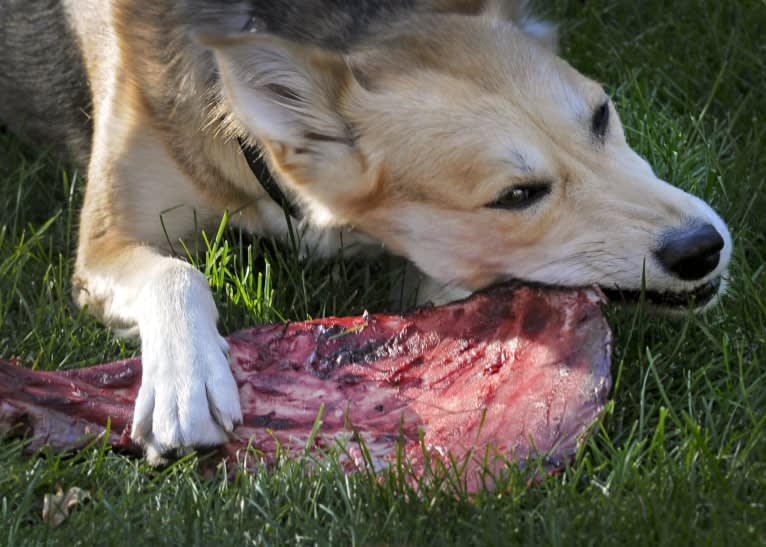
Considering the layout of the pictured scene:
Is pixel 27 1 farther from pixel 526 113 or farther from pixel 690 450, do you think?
pixel 690 450

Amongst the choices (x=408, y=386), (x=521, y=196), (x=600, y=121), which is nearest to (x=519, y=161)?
(x=521, y=196)

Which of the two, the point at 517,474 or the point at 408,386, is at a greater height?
the point at 517,474

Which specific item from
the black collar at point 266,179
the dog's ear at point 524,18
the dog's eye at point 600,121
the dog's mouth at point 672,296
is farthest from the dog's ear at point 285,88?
the dog's mouth at point 672,296

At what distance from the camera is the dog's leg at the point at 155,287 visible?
109 inches

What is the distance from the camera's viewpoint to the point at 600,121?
312 cm

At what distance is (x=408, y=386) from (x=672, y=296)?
71 centimetres

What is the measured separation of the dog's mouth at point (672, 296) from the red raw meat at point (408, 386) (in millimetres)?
181

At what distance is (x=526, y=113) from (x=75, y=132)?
83.0 inches

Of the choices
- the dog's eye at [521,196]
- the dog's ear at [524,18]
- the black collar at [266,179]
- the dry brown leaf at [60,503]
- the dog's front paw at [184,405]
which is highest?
the dog's ear at [524,18]

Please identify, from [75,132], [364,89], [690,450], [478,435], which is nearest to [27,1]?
[75,132]

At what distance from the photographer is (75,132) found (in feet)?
14.7

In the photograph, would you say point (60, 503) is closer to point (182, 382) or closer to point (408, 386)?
point (182, 382)

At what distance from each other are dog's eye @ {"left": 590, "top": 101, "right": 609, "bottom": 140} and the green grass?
18.3 inches

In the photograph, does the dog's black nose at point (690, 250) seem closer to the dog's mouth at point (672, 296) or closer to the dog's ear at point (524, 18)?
the dog's mouth at point (672, 296)
